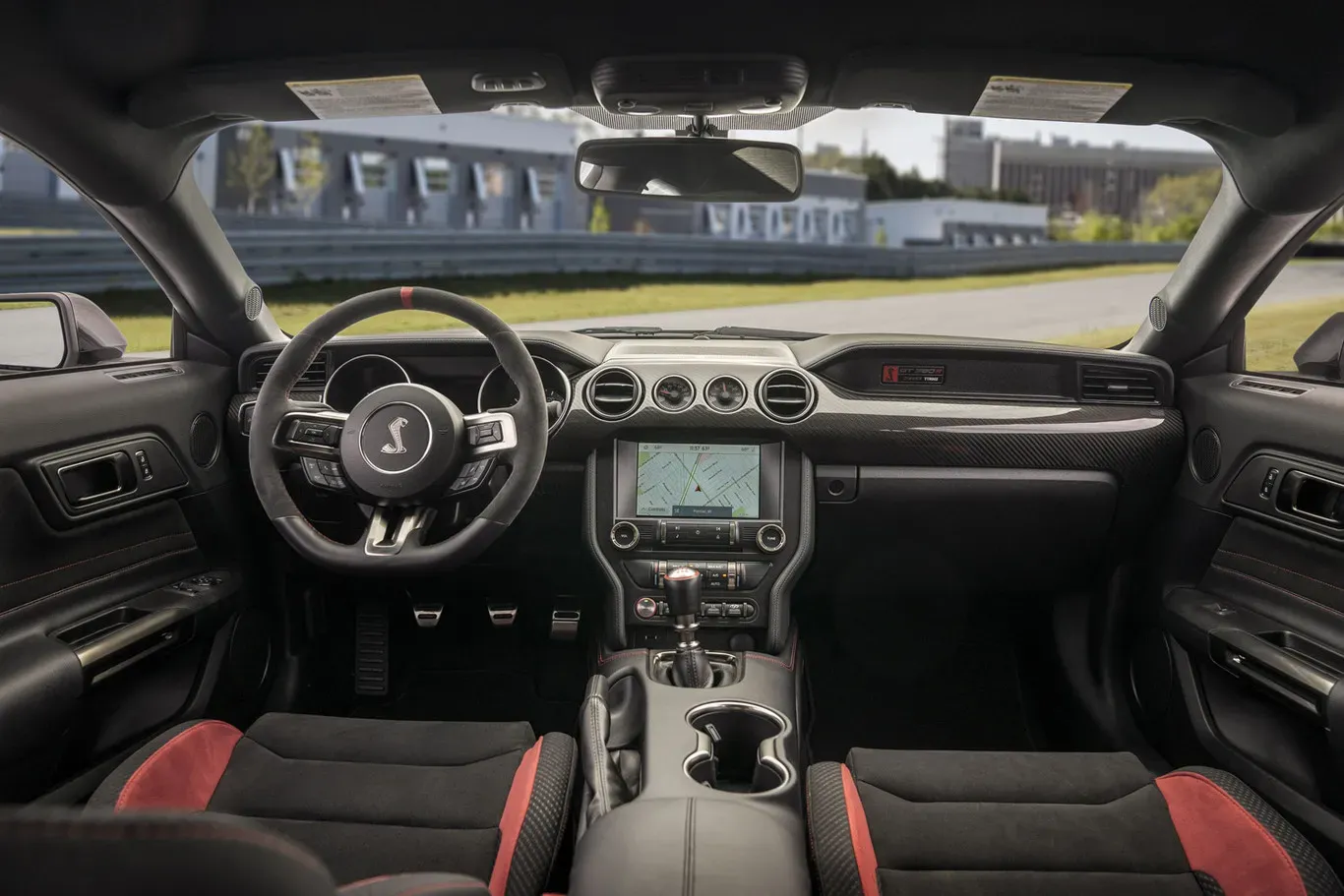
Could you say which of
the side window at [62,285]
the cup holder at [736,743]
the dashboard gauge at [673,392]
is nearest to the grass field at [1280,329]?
the dashboard gauge at [673,392]

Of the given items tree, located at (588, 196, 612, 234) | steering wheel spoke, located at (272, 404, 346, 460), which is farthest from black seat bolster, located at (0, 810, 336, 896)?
tree, located at (588, 196, 612, 234)

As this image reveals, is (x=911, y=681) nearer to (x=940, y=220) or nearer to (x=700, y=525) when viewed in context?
(x=700, y=525)

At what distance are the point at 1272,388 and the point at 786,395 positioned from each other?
1.40 meters

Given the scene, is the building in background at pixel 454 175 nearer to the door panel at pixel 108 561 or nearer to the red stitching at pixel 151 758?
the door panel at pixel 108 561

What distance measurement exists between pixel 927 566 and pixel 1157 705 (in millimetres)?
817

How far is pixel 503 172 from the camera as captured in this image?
1547cm

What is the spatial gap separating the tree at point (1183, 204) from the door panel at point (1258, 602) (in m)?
0.52

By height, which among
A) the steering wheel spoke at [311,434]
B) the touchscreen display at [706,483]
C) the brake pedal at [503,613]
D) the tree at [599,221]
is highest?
the tree at [599,221]

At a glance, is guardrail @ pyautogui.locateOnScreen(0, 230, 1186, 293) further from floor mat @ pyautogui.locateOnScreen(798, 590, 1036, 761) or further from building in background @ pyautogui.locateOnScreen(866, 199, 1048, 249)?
building in background @ pyautogui.locateOnScreen(866, 199, 1048, 249)

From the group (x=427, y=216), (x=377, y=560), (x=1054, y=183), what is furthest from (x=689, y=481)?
(x=1054, y=183)

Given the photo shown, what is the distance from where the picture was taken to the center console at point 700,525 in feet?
10.4

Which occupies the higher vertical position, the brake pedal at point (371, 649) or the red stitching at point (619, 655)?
the red stitching at point (619, 655)

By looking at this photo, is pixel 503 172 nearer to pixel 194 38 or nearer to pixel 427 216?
pixel 427 216

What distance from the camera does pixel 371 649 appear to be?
3650mm
